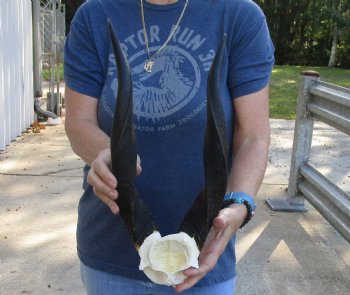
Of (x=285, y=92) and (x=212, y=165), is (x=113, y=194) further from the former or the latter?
(x=285, y=92)

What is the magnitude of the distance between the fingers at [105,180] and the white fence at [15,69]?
6.39 meters

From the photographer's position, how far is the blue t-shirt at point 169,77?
1765 millimetres

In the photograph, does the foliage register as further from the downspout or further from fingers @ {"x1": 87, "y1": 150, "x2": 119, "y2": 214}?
fingers @ {"x1": 87, "y1": 150, "x2": 119, "y2": 214}

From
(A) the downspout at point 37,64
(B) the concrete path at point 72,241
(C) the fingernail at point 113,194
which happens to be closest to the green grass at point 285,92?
(A) the downspout at point 37,64

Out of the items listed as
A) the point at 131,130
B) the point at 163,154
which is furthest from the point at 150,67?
the point at 131,130

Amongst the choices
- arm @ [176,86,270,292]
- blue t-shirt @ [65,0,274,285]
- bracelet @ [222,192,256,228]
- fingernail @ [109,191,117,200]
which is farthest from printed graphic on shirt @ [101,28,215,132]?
fingernail @ [109,191,117,200]

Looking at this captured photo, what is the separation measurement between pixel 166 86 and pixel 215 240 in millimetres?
512

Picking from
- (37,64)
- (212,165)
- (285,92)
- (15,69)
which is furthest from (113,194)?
(285,92)

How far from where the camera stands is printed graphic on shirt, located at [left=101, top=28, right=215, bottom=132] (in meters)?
1.76

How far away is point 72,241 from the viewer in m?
4.72

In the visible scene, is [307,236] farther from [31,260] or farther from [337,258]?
[31,260]

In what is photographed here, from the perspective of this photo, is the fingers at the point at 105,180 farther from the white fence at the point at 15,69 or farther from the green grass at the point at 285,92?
the green grass at the point at 285,92

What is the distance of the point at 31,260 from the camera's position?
4.32 m

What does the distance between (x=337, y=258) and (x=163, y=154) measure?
327 cm
